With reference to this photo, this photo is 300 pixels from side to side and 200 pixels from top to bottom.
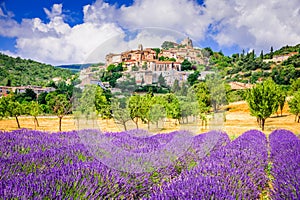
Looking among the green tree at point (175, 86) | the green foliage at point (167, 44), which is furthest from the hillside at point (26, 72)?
the green tree at point (175, 86)

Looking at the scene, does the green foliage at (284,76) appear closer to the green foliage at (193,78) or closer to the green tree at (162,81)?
the green foliage at (193,78)

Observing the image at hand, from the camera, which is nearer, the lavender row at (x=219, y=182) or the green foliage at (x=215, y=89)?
the lavender row at (x=219, y=182)

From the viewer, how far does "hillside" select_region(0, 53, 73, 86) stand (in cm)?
6319

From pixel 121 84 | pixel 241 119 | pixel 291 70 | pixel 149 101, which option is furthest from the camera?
pixel 291 70

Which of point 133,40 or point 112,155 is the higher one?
point 133,40

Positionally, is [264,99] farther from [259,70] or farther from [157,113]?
[259,70]

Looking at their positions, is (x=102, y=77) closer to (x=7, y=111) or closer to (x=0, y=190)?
(x=0, y=190)

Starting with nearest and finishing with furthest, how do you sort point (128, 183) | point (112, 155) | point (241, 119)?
point (128, 183) < point (112, 155) < point (241, 119)

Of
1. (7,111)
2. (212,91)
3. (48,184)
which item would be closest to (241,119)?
(7,111)

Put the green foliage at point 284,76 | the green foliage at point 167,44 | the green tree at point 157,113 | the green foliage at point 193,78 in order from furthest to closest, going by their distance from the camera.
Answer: the green foliage at point 284,76
the green tree at point 157,113
the green foliage at point 167,44
the green foliage at point 193,78

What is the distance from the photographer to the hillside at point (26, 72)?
2488 inches

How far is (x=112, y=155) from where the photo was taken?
3.87 metres

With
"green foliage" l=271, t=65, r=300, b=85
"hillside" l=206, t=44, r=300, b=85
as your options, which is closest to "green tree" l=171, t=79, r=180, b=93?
"hillside" l=206, t=44, r=300, b=85

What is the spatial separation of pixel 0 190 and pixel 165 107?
2.74 m
